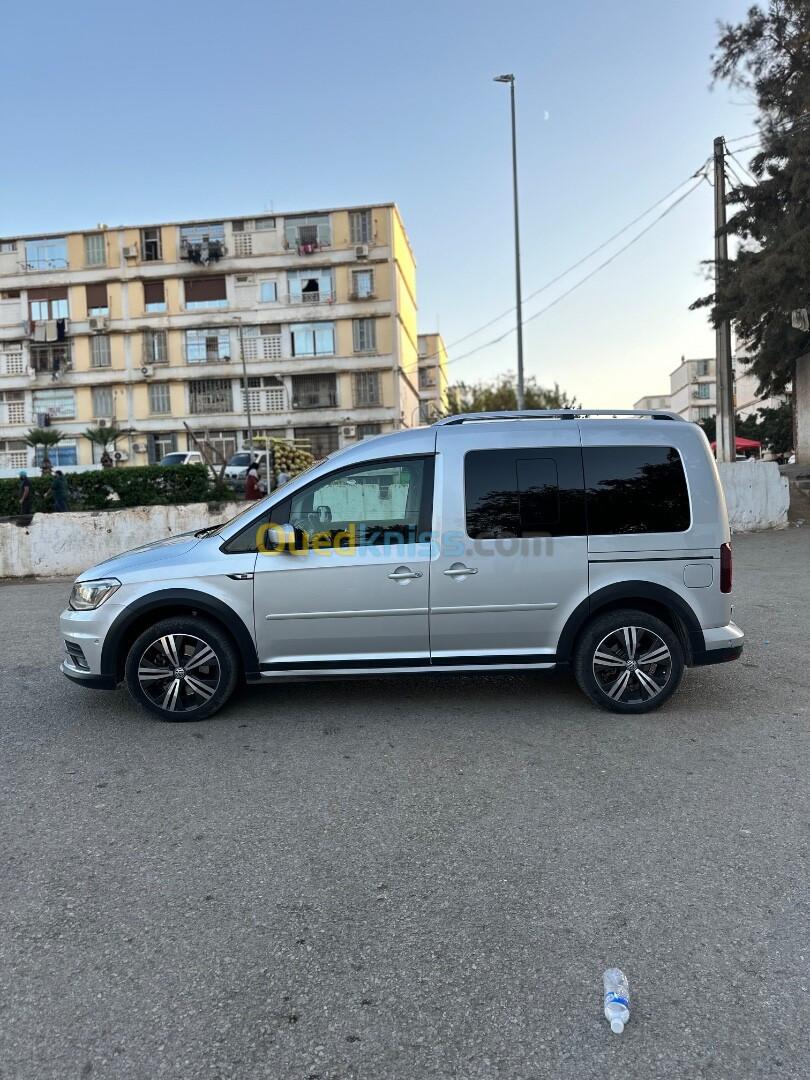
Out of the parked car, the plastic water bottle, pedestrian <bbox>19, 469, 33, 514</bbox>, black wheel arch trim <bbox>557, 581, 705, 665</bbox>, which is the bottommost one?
the plastic water bottle

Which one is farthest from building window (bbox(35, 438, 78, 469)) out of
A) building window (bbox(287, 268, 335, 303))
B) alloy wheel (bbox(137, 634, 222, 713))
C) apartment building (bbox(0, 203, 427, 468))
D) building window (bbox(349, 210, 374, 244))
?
alloy wheel (bbox(137, 634, 222, 713))

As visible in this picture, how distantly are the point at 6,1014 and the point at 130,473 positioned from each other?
51.1 ft

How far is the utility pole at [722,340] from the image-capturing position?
69.5ft

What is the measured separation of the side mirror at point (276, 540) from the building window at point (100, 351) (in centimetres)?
4841

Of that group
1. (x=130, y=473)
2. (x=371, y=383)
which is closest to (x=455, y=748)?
(x=130, y=473)

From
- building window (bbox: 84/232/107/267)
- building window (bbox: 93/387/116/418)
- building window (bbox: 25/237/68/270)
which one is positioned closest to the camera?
building window (bbox: 84/232/107/267)

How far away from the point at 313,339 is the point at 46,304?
57.1ft

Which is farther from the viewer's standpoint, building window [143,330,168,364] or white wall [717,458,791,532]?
building window [143,330,168,364]

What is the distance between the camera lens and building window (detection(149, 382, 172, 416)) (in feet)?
159

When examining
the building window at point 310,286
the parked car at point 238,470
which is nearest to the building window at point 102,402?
the building window at point 310,286

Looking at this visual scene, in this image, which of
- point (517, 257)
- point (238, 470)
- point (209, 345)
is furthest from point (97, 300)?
point (517, 257)

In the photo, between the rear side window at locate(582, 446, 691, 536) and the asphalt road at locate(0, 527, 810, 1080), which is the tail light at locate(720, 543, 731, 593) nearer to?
the rear side window at locate(582, 446, 691, 536)

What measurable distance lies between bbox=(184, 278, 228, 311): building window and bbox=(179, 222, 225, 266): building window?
3.57ft

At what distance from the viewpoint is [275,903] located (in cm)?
296
